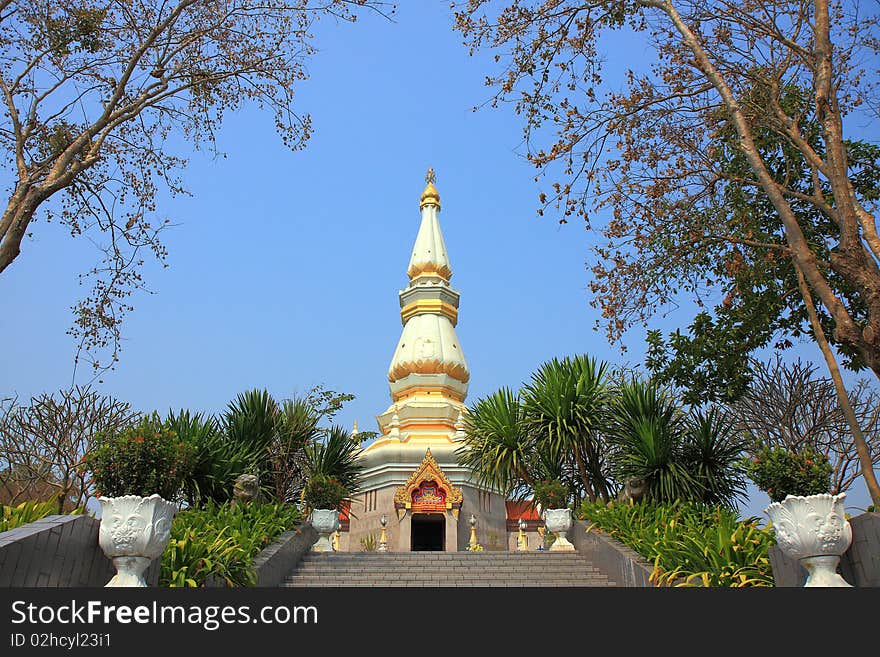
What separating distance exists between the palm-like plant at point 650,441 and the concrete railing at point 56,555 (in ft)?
25.7

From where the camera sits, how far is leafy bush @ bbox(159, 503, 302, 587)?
7.53 m

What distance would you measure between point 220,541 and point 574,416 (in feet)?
21.8

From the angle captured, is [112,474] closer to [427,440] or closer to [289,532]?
[289,532]

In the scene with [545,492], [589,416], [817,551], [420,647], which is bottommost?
[420,647]

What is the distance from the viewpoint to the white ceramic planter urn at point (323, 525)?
1357 centimetres

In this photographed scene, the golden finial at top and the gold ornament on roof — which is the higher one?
the golden finial at top

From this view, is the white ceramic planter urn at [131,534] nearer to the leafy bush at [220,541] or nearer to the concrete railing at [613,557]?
the leafy bush at [220,541]

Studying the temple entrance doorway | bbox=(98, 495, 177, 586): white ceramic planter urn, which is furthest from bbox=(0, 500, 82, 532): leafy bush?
the temple entrance doorway

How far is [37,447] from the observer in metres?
19.7

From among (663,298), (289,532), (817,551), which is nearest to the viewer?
(817,551)

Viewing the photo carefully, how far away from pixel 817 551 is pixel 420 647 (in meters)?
3.83

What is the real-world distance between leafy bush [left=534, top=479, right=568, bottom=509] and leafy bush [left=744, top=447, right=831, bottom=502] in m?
5.97

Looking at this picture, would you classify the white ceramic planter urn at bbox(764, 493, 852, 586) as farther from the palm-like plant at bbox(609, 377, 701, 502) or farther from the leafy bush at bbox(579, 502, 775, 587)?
the palm-like plant at bbox(609, 377, 701, 502)

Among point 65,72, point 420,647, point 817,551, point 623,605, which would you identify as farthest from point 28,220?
point 817,551
